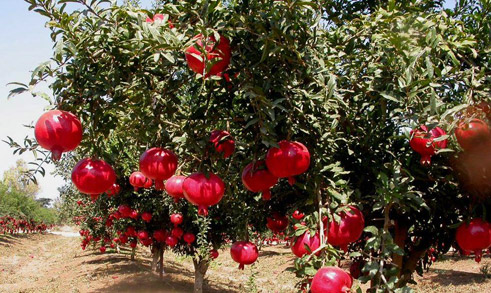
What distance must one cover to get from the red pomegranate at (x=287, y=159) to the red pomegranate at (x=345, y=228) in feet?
0.95

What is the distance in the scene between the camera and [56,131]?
136cm

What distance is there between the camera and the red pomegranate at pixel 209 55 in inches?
54.1

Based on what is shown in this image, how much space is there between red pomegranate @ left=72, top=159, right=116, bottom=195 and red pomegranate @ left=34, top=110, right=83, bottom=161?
0.18 meters

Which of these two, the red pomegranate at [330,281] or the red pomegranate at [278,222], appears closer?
the red pomegranate at [330,281]

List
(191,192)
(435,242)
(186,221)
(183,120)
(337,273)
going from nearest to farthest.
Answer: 1. (337,273)
2. (191,192)
3. (183,120)
4. (435,242)
5. (186,221)

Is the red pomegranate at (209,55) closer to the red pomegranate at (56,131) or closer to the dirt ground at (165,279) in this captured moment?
the red pomegranate at (56,131)

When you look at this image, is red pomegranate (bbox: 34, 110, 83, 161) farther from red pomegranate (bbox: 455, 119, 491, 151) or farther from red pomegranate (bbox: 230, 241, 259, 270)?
red pomegranate (bbox: 455, 119, 491, 151)

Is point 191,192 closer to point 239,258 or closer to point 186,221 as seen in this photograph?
point 239,258

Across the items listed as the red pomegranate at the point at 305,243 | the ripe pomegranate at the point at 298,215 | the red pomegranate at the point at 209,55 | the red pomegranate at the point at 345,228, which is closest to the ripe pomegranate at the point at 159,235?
the ripe pomegranate at the point at 298,215

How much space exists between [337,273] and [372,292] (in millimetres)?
326

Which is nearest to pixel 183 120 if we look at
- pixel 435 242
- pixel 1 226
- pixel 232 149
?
pixel 232 149

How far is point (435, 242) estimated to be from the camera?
9.13 feet

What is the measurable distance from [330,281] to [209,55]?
0.94m

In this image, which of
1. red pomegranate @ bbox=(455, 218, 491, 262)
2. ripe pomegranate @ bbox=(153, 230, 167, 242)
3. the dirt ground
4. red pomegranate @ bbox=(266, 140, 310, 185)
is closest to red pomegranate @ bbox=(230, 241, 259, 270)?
red pomegranate @ bbox=(266, 140, 310, 185)
